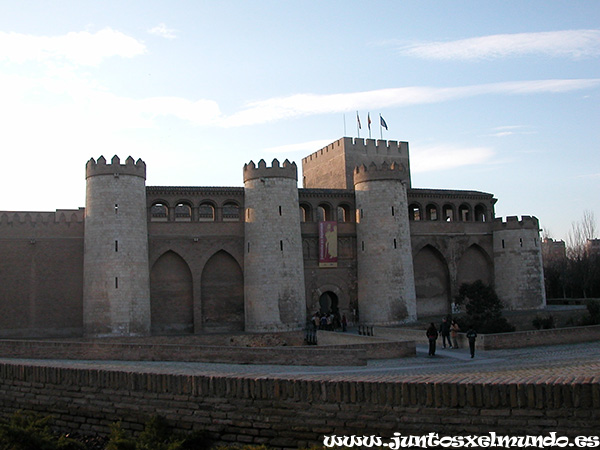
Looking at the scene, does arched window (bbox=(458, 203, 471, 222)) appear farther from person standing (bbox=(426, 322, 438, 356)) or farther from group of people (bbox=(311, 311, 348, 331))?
person standing (bbox=(426, 322, 438, 356))

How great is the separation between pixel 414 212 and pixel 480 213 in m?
3.75

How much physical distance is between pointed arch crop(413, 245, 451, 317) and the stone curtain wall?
24.9 metres

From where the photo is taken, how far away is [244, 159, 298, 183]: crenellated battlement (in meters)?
29.0

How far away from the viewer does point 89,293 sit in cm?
2631

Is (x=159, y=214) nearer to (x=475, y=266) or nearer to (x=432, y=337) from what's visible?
(x=475, y=266)

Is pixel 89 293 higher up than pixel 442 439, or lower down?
higher up

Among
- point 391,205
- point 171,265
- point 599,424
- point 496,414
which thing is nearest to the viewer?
→ point 599,424

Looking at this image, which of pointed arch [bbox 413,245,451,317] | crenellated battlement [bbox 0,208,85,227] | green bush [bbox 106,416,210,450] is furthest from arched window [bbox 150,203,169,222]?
green bush [bbox 106,416,210,450]

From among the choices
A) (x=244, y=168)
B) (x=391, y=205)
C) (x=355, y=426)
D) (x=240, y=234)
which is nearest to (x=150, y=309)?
(x=240, y=234)

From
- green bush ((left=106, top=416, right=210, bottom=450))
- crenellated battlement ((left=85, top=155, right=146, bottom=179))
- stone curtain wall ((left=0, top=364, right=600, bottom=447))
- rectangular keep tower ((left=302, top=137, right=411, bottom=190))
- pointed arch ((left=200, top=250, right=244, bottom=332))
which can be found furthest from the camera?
rectangular keep tower ((left=302, top=137, right=411, bottom=190))

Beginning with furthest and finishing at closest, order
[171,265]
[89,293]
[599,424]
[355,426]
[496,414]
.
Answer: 1. [171,265]
2. [89,293]
3. [355,426]
4. [496,414]
5. [599,424]

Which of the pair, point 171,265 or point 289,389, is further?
point 171,265

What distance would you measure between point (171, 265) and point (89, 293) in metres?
3.94

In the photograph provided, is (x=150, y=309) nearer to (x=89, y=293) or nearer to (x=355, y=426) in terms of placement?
(x=89, y=293)
